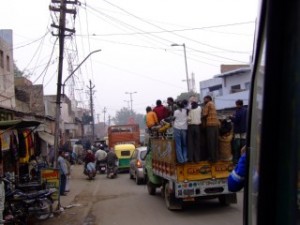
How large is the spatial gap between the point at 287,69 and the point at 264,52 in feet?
0.46

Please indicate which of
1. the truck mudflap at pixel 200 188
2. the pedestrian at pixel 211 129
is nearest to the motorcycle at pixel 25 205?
the truck mudflap at pixel 200 188

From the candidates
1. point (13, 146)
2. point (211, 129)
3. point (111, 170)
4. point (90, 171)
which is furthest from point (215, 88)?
point (211, 129)

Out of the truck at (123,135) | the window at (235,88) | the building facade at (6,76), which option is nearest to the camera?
the building facade at (6,76)

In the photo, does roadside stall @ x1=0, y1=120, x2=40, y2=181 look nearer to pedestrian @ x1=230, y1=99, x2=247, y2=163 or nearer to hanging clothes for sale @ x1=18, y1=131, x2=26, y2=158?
hanging clothes for sale @ x1=18, y1=131, x2=26, y2=158

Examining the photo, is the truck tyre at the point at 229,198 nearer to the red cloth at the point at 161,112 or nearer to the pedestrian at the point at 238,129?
the pedestrian at the point at 238,129

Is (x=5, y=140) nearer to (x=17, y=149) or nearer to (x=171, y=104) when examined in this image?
(x=17, y=149)

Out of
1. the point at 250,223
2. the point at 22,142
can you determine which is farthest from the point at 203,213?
the point at 250,223

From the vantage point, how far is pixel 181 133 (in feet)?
36.7

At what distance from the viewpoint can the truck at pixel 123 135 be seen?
3544 centimetres

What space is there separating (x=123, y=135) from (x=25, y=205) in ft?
81.6

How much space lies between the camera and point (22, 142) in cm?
1636

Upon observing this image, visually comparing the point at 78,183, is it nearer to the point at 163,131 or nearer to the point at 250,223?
the point at 163,131

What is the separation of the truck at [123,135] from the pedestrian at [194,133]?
23.9m

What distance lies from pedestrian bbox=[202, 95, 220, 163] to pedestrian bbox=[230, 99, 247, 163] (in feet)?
1.73
